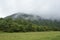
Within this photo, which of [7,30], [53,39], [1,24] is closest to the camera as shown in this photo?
[53,39]

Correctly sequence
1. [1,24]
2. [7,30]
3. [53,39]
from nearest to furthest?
[53,39] < [7,30] < [1,24]

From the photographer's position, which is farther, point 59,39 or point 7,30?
point 7,30

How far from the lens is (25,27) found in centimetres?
9369

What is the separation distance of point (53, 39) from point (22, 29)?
4836cm

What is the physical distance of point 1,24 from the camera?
307 feet

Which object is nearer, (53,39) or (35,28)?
(53,39)

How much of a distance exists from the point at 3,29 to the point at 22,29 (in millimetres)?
11066

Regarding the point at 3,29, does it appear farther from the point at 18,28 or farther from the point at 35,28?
the point at 35,28

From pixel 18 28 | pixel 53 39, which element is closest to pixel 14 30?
pixel 18 28

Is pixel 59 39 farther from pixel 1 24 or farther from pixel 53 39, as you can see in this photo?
pixel 1 24

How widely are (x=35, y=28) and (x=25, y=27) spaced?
7719 millimetres

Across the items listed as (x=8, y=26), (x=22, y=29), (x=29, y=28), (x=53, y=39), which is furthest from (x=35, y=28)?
(x=53, y=39)

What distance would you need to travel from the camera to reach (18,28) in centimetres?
8994

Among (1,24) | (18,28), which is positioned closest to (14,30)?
(18,28)
